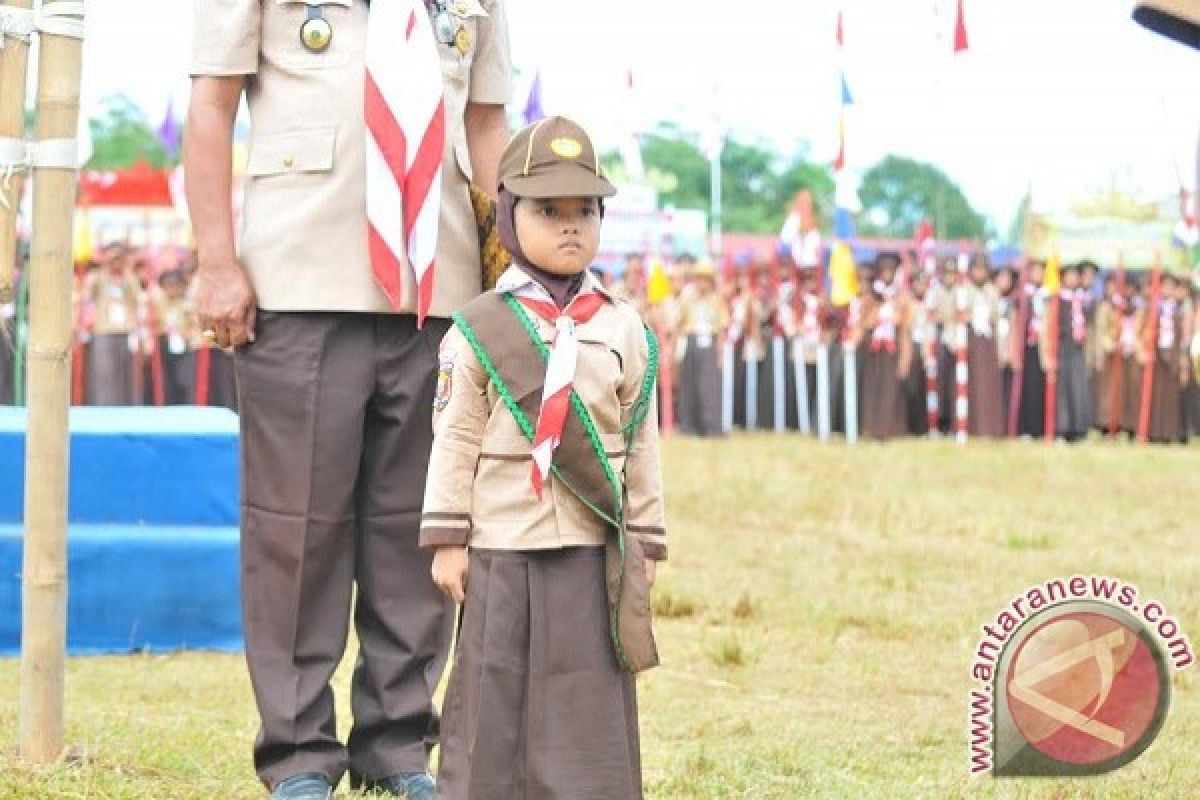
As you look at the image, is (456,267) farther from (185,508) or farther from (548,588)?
(185,508)

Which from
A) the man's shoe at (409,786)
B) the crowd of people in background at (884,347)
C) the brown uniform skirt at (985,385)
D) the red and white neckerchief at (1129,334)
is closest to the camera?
the man's shoe at (409,786)

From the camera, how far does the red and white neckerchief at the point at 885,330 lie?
2172cm

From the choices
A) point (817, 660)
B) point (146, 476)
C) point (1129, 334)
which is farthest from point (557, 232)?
point (1129, 334)

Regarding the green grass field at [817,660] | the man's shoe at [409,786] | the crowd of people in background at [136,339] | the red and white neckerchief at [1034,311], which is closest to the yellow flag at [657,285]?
the red and white neckerchief at [1034,311]

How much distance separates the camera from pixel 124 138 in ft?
193

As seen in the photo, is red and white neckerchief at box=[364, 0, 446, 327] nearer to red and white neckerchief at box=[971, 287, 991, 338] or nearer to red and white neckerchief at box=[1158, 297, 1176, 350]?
red and white neckerchief at box=[971, 287, 991, 338]

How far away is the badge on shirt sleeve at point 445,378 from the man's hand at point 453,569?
238mm

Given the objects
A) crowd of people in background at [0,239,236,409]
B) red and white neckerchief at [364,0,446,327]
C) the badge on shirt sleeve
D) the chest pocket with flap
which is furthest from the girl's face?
crowd of people in background at [0,239,236,409]

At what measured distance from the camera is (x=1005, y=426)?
871 inches

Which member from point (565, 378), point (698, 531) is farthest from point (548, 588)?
point (698, 531)

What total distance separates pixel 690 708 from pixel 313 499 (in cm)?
205

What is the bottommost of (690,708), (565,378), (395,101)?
(690,708)

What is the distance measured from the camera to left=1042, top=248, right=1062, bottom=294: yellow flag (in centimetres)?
2161

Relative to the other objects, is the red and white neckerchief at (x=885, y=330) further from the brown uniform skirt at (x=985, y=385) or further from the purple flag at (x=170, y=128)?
the purple flag at (x=170, y=128)
